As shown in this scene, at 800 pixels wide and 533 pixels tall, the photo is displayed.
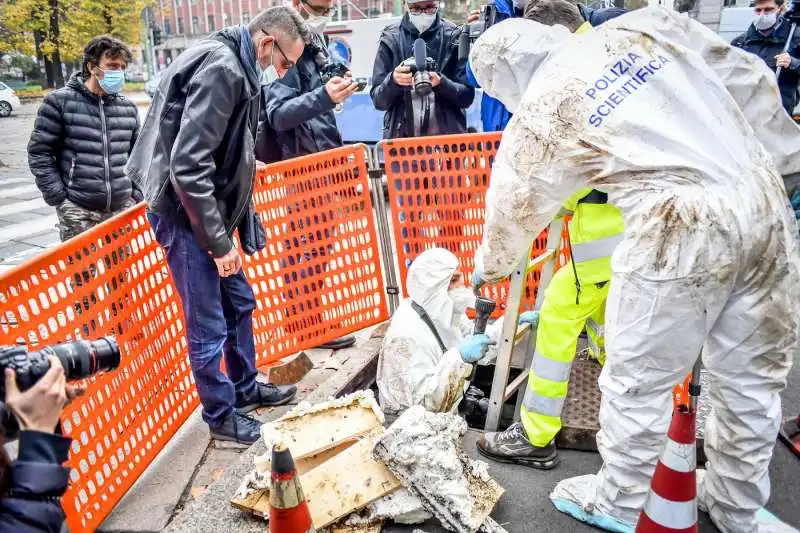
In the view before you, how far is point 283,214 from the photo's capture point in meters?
3.88

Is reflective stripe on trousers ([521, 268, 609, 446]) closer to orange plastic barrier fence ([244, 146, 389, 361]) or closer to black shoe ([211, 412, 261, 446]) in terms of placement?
black shoe ([211, 412, 261, 446])

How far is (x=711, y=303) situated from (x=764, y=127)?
2.61 ft

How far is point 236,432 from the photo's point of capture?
312 centimetres

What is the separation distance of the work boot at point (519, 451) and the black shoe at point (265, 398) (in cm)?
134

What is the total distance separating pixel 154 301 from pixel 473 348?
5.36 feet

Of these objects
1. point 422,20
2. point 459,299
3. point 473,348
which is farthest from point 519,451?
point 422,20

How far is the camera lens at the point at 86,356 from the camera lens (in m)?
1.80

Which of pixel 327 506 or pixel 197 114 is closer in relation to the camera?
pixel 327 506

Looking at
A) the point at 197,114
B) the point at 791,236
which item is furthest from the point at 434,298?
the point at 791,236

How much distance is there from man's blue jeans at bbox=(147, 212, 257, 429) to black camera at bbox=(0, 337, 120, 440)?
912 mm

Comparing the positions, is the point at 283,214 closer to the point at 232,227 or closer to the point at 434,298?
the point at 232,227

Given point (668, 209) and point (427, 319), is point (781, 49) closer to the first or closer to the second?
point (427, 319)

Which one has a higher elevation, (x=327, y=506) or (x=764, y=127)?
(x=764, y=127)

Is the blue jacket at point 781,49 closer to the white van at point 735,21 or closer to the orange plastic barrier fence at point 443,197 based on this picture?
the white van at point 735,21
